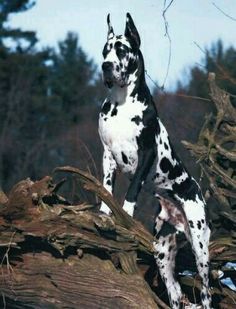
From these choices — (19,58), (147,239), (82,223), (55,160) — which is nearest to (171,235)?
(147,239)

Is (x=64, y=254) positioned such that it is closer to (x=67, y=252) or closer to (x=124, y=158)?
(x=67, y=252)

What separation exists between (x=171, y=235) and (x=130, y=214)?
2.28ft

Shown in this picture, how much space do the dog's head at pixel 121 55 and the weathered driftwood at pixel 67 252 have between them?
84 cm

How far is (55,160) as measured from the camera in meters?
55.6

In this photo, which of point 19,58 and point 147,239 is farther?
point 19,58

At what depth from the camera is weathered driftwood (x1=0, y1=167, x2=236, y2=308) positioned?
25.8 feet

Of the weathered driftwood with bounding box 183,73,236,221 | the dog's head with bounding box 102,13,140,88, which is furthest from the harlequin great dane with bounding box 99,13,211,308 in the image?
the weathered driftwood with bounding box 183,73,236,221

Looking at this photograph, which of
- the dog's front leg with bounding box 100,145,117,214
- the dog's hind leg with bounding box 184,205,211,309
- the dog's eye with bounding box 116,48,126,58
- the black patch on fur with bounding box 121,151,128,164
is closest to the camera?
the dog's eye with bounding box 116,48,126,58

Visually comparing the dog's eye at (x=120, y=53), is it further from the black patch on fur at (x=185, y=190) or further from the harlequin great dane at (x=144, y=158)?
the black patch on fur at (x=185, y=190)

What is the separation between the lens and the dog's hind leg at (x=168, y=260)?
8602 millimetres

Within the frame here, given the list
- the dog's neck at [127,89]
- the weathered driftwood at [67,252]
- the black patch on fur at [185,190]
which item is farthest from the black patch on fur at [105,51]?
the black patch on fur at [185,190]

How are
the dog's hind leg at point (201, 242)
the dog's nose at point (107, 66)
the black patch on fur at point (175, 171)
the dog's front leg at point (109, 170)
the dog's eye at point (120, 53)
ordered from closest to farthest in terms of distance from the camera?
the dog's nose at point (107, 66), the dog's eye at point (120, 53), the dog's front leg at point (109, 170), the dog's hind leg at point (201, 242), the black patch on fur at point (175, 171)

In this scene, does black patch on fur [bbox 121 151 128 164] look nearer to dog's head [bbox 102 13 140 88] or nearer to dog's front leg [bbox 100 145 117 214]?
dog's front leg [bbox 100 145 117 214]

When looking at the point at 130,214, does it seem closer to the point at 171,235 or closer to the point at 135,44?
the point at 171,235
